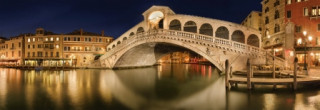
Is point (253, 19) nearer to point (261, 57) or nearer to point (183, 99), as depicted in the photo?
point (261, 57)

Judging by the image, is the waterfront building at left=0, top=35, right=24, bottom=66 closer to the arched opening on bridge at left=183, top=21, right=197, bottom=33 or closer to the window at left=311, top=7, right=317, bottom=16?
the arched opening on bridge at left=183, top=21, right=197, bottom=33

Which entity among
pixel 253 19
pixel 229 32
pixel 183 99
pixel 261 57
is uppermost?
pixel 253 19

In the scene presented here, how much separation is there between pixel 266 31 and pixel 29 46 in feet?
107

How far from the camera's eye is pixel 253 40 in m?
21.0

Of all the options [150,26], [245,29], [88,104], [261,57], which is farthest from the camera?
[150,26]

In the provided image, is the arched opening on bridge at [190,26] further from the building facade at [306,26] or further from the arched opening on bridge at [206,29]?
the building facade at [306,26]

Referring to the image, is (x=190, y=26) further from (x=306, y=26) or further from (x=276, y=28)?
(x=306, y=26)

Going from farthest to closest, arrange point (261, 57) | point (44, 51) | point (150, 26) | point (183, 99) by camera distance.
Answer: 1. point (44, 51)
2. point (150, 26)
3. point (261, 57)
4. point (183, 99)

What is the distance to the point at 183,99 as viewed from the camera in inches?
368

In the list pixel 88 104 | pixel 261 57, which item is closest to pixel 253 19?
pixel 261 57

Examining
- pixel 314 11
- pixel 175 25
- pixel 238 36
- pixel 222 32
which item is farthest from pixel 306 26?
pixel 175 25

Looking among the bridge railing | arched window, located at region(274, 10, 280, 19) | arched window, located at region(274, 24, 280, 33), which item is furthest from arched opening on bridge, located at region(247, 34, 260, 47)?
the bridge railing

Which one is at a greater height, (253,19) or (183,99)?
(253,19)

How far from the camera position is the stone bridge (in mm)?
17266
